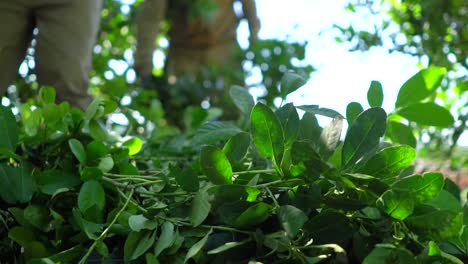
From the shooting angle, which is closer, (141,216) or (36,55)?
(141,216)

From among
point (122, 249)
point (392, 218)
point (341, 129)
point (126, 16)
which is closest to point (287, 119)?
point (341, 129)

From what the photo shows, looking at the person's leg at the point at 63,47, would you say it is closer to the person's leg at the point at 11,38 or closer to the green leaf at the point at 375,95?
the person's leg at the point at 11,38

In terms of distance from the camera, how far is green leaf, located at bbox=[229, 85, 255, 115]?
1.17m

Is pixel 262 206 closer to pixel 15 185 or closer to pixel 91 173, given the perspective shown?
pixel 91 173

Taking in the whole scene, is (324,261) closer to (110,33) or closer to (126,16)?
(110,33)

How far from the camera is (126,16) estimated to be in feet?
12.0

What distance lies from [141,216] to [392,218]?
0.36 m

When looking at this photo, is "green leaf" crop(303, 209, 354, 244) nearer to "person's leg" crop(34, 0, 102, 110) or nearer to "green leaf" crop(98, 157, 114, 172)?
"green leaf" crop(98, 157, 114, 172)

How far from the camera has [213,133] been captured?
1.13 metres

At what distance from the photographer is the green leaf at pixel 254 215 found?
87 centimetres

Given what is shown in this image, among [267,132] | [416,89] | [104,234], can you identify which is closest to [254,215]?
[267,132]

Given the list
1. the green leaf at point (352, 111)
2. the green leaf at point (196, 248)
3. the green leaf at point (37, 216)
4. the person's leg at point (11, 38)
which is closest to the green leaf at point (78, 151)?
the green leaf at point (37, 216)

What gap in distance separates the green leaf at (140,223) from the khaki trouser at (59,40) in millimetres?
1293

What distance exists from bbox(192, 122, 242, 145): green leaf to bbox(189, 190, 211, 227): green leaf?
0.20m
